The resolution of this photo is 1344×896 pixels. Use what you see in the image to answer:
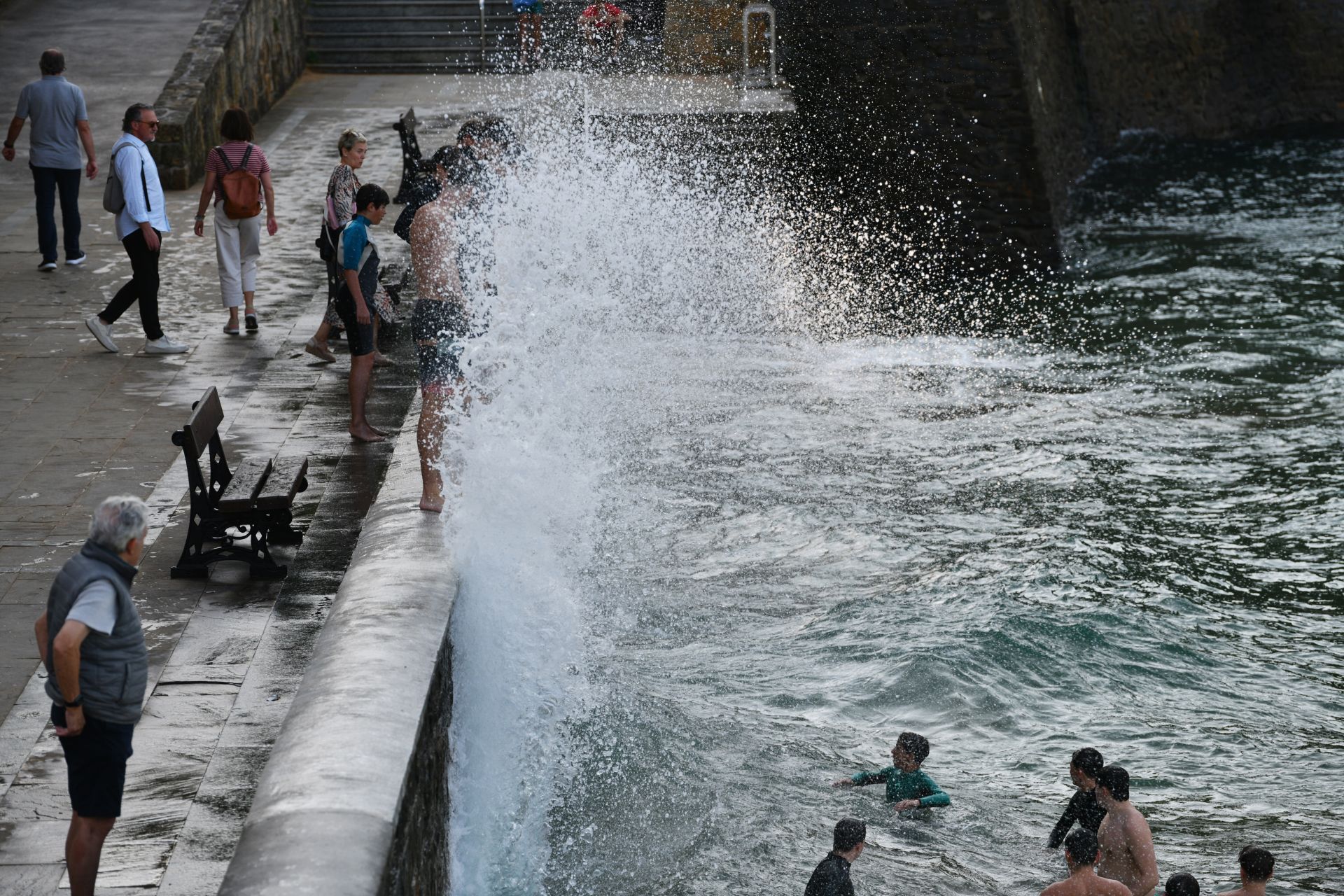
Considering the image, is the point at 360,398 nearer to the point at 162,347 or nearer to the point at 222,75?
the point at 162,347

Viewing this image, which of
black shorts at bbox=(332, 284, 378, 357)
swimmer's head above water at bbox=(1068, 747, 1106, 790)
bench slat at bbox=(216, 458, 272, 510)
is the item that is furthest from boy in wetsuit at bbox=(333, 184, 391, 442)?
swimmer's head above water at bbox=(1068, 747, 1106, 790)

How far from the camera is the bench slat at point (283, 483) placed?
758 centimetres

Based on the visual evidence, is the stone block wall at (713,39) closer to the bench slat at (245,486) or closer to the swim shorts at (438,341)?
the bench slat at (245,486)

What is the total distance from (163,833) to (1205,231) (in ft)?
64.6

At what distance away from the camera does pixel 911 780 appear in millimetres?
7711

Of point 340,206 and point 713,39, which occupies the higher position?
point 713,39

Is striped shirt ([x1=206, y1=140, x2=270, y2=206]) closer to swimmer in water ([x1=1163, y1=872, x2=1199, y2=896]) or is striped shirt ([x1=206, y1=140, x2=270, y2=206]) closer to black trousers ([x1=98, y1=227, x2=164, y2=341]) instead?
black trousers ([x1=98, y1=227, x2=164, y2=341])

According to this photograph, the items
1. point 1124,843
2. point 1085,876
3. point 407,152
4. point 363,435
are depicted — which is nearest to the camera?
point 1085,876

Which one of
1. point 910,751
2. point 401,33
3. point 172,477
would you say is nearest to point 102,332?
point 172,477

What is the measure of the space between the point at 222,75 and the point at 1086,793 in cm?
1451

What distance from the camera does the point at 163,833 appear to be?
17.6 ft

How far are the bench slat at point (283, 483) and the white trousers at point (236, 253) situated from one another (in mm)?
3626

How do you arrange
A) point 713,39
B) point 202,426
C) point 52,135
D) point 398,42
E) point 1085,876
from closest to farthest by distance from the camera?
point 1085,876 < point 202,426 < point 52,135 < point 713,39 < point 398,42

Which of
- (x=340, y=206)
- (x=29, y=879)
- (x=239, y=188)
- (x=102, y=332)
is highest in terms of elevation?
(x=239, y=188)
